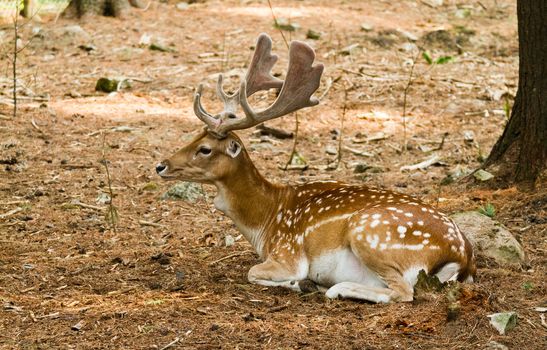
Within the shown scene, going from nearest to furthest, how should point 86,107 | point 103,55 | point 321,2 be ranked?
point 86,107
point 103,55
point 321,2

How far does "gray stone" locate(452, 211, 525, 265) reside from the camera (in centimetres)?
620

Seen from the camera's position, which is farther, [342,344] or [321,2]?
[321,2]

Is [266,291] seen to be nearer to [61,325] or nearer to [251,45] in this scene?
[61,325]

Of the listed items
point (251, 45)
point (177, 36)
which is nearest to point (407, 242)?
point (251, 45)

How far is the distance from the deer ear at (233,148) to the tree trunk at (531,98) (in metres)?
2.44

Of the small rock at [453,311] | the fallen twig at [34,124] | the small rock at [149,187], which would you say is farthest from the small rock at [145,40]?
the small rock at [453,311]

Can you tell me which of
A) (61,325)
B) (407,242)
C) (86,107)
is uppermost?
(407,242)

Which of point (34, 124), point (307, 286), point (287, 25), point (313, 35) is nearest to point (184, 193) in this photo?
point (307, 286)

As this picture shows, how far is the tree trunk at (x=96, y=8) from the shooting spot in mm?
14211

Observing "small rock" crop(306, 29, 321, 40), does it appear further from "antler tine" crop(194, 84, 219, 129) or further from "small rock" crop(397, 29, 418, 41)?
"antler tine" crop(194, 84, 219, 129)

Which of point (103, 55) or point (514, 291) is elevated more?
point (514, 291)

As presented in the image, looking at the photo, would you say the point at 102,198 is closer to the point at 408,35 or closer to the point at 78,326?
Result: the point at 78,326

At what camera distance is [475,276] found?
5.87 m

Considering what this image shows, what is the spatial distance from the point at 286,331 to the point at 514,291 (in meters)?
1.57
